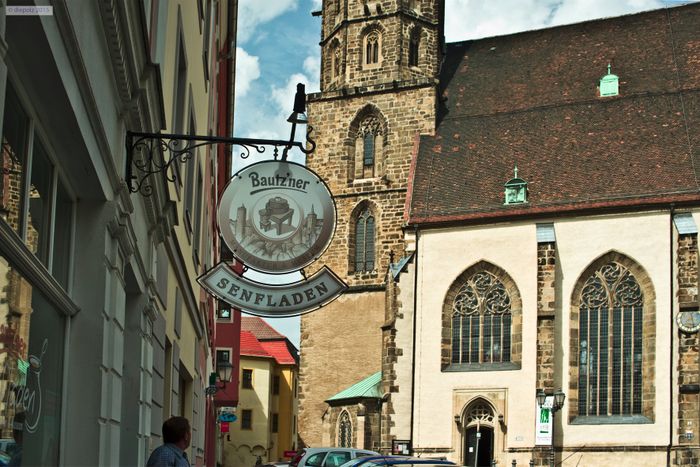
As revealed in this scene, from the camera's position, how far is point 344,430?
38.6m

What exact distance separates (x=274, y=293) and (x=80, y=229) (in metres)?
1.61

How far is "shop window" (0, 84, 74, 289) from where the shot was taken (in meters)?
4.24

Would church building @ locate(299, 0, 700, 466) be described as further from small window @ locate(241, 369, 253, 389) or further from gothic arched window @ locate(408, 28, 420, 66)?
small window @ locate(241, 369, 253, 389)

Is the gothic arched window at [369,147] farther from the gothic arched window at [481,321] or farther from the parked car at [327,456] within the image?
the parked car at [327,456]

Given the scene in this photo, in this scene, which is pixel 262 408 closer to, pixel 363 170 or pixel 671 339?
pixel 363 170

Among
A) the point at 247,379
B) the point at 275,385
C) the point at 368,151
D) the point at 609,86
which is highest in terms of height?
the point at 609,86

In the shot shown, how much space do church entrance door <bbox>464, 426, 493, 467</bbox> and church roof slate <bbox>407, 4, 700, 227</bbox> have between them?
6585mm

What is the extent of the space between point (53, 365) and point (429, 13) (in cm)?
3905

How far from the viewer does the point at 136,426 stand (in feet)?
26.3

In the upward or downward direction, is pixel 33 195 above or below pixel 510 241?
below

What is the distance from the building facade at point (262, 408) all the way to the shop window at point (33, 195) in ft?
197

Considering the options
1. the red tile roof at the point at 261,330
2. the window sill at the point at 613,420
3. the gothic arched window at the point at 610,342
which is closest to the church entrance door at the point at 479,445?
the window sill at the point at 613,420

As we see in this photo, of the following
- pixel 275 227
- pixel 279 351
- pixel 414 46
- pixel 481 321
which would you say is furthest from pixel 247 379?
pixel 275 227

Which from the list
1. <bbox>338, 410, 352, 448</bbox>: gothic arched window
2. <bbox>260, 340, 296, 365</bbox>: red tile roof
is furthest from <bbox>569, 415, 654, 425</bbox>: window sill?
<bbox>260, 340, 296, 365</bbox>: red tile roof
